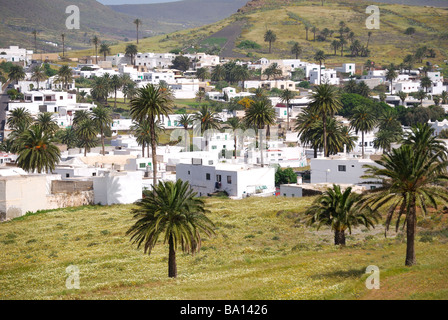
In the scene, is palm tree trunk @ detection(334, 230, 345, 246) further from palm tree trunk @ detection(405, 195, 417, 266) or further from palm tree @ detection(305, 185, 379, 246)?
palm tree trunk @ detection(405, 195, 417, 266)

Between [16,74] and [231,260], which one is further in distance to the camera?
[16,74]

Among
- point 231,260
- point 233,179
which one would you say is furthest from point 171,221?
point 233,179

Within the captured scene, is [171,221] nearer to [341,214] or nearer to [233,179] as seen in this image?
[341,214]

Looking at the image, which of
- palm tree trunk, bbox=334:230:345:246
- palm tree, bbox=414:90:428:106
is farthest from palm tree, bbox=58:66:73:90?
palm tree trunk, bbox=334:230:345:246

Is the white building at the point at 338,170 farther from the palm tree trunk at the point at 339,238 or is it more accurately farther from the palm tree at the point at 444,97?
the palm tree at the point at 444,97

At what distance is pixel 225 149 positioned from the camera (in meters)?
118

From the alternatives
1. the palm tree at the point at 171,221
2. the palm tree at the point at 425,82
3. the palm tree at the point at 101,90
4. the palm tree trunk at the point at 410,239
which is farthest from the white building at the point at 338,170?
the palm tree at the point at 425,82

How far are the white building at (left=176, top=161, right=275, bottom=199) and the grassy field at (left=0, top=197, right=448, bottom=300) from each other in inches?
379

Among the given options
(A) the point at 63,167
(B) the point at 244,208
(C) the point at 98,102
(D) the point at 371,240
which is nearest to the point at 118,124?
(C) the point at 98,102

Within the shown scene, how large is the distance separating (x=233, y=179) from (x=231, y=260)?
108 ft

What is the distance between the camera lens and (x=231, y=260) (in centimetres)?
4334

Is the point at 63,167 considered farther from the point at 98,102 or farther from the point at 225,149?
the point at 98,102

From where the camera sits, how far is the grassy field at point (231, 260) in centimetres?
3231

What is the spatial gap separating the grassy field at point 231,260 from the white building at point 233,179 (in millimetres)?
9633
